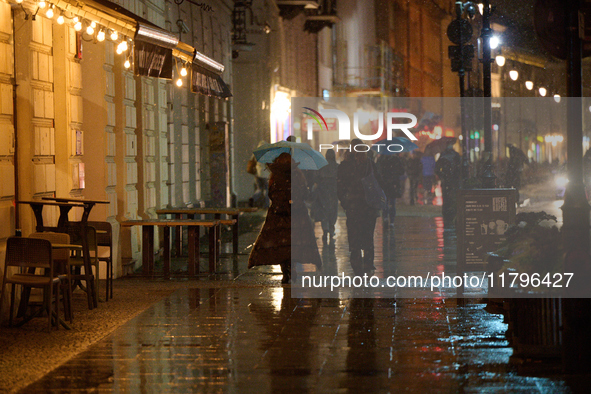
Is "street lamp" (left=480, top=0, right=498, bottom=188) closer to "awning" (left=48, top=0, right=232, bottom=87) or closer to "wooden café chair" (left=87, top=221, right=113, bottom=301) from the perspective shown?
"awning" (left=48, top=0, right=232, bottom=87)

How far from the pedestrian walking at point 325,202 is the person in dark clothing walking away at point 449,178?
5.15 metres

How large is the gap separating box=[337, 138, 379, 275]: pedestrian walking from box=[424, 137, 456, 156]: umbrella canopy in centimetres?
980

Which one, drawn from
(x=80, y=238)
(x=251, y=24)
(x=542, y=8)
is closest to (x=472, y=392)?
(x=542, y=8)

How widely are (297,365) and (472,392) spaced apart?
4.92ft

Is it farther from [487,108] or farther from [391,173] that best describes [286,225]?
[391,173]

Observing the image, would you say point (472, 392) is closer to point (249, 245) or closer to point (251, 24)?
point (249, 245)

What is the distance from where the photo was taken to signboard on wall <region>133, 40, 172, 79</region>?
11.1m

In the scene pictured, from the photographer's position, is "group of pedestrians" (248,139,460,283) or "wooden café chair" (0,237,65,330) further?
"group of pedestrians" (248,139,460,283)

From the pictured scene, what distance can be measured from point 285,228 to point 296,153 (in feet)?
3.99

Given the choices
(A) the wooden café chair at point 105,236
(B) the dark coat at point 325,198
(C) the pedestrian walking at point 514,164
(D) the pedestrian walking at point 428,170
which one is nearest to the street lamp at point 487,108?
(B) the dark coat at point 325,198

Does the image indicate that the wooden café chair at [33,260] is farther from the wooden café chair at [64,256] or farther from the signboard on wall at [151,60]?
the signboard on wall at [151,60]

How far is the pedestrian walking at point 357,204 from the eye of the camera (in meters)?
12.0

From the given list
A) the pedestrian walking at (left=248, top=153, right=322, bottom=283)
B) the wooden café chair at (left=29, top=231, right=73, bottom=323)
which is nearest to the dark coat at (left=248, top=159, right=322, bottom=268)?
the pedestrian walking at (left=248, top=153, right=322, bottom=283)

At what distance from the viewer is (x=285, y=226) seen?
11.8 meters
